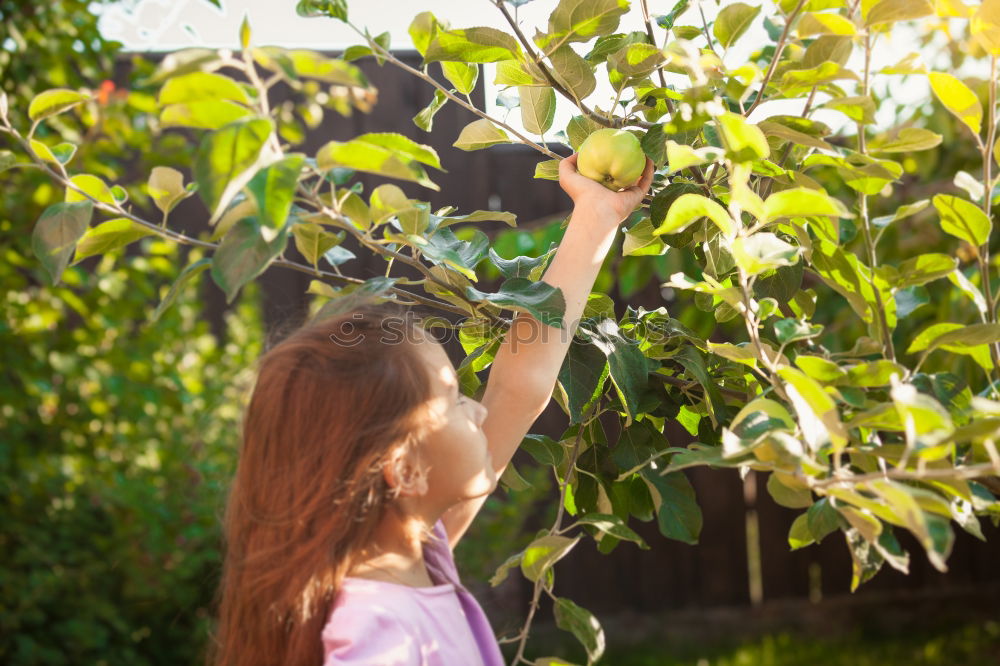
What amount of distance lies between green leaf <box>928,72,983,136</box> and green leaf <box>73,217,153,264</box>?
717mm

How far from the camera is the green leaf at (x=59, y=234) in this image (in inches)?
32.5

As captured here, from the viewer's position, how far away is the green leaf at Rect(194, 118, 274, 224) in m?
0.57

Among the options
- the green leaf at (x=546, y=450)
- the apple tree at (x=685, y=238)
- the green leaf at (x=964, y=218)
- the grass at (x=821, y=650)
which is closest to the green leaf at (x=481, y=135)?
the apple tree at (x=685, y=238)

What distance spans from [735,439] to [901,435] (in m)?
0.32

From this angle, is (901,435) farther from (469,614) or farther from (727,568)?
(727,568)

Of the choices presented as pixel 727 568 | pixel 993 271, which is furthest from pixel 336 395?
pixel 727 568

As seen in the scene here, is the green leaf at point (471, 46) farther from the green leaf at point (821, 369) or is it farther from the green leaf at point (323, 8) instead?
the green leaf at point (821, 369)

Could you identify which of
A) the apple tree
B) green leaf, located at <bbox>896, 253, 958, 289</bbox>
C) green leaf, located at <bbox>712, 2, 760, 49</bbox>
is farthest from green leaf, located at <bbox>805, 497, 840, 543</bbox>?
green leaf, located at <bbox>712, 2, 760, 49</bbox>

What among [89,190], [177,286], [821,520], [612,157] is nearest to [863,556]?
[821,520]

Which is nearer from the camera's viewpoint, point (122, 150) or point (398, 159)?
point (398, 159)

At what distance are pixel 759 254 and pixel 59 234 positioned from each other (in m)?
0.56

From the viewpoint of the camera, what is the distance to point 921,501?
0.64 metres

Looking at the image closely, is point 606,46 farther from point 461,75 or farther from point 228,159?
point 228,159

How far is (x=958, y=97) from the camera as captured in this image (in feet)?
2.97
